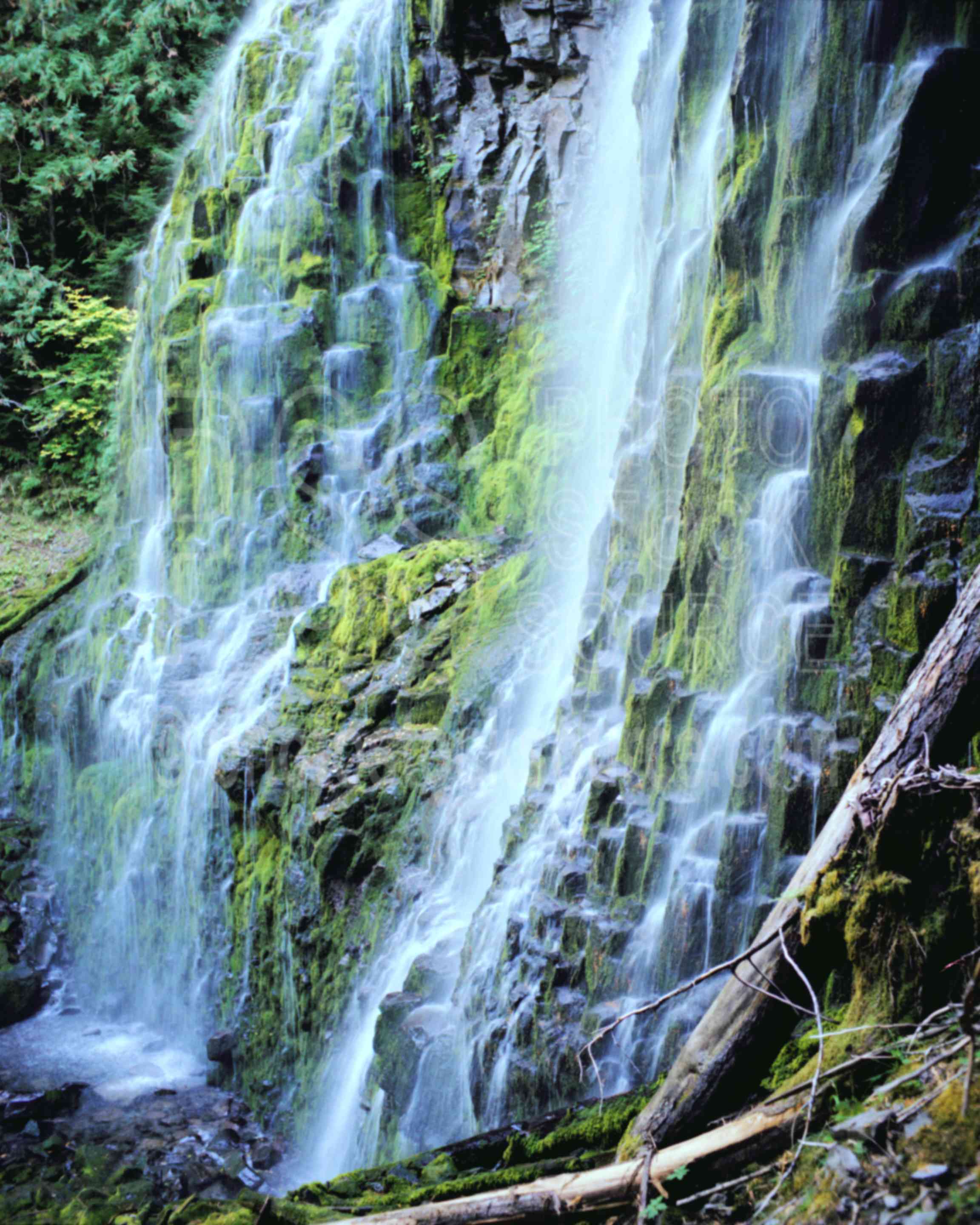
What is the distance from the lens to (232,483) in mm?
12594

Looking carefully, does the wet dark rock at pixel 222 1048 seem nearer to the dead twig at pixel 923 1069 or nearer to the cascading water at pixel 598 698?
the cascading water at pixel 598 698

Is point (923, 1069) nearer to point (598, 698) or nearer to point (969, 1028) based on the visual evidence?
point (969, 1028)

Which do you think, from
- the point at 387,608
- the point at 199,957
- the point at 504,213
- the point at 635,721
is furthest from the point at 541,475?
the point at 199,957

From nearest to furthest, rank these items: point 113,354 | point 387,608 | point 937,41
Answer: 1. point 937,41
2. point 387,608
3. point 113,354

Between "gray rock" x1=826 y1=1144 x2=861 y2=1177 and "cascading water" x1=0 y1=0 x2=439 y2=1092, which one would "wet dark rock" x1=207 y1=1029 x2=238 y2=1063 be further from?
"gray rock" x1=826 y1=1144 x2=861 y2=1177

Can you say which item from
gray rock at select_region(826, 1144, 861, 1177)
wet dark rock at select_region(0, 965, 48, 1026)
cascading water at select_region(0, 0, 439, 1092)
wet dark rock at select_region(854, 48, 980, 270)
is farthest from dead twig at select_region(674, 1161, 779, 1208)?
wet dark rock at select_region(0, 965, 48, 1026)

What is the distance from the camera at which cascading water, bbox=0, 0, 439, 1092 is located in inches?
428

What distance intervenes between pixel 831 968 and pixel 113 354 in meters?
16.7

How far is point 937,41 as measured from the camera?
179 inches

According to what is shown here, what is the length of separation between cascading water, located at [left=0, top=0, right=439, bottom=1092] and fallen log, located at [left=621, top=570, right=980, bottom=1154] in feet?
25.0

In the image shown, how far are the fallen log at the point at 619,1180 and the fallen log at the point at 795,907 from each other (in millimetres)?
133

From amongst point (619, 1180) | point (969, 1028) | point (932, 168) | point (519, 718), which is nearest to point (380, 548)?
point (519, 718)

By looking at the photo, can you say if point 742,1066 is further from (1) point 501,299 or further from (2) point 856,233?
(1) point 501,299

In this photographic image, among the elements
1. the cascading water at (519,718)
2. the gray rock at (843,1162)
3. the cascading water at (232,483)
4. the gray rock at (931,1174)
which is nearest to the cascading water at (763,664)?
the cascading water at (519,718)
